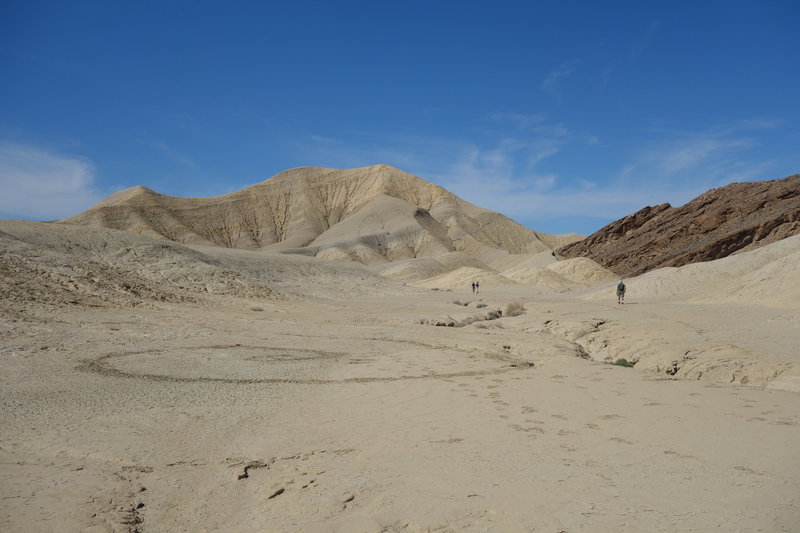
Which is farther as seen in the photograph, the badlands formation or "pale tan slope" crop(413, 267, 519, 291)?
"pale tan slope" crop(413, 267, 519, 291)

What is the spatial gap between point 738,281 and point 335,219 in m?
103

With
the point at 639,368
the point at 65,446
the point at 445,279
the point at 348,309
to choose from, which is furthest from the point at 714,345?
the point at 445,279

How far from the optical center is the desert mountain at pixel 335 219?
101 metres

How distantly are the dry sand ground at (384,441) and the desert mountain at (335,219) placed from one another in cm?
7360

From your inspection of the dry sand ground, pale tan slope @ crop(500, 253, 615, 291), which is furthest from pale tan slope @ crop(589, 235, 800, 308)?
pale tan slope @ crop(500, 253, 615, 291)

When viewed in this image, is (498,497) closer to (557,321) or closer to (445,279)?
(557,321)

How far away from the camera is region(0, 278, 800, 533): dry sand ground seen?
3.90 m

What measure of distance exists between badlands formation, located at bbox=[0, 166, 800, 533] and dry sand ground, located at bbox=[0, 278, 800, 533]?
0.03 meters

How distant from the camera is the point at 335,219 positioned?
397 feet

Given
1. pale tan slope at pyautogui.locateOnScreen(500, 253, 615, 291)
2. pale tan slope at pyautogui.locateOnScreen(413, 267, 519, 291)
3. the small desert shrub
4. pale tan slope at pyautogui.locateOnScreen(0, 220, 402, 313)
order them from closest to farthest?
pale tan slope at pyautogui.locateOnScreen(0, 220, 402, 313) < the small desert shrub < pale tan slope at pyautogui.locateOnScreen(500, 253, 615, 291) < pale tan slope at pyautogui.locateOnScreen(413, 267, 519, 291)

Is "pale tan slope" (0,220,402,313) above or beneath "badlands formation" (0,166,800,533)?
above

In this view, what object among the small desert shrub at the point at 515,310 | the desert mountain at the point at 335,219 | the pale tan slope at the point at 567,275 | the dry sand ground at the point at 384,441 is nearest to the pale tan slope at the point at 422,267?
the desert mountain at the point at 335,219

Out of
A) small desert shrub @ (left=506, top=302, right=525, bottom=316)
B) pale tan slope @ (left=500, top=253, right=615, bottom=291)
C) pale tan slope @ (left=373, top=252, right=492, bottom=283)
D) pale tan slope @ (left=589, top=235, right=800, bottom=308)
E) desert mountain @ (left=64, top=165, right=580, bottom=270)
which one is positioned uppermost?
desert mountain @ (left=64, top=165, right=580, bottom=270)

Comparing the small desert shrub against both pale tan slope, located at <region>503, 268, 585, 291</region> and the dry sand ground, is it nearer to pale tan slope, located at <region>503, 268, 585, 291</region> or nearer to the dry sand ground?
the dry sand ground
